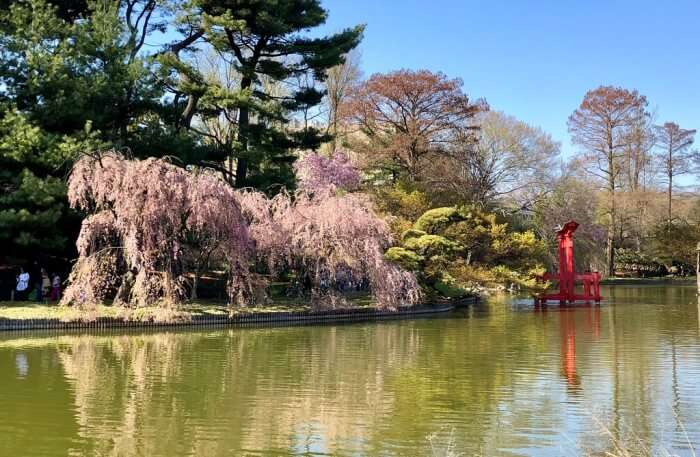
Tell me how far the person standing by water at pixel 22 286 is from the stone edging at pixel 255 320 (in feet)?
9.65

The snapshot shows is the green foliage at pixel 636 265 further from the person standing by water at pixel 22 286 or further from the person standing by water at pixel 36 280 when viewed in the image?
the person standing by water at pixel 22 286

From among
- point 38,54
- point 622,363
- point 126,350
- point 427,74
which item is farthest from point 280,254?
point 427,74

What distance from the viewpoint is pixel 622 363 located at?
9.76 m

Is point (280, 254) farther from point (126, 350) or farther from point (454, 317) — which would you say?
point (126, 350)

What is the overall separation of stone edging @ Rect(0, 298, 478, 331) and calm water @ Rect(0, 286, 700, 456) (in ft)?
2.27

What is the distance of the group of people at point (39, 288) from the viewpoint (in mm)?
16469

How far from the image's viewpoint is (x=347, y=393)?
25.3 feet

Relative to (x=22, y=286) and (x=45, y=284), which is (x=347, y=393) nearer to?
(x=22, y=286)

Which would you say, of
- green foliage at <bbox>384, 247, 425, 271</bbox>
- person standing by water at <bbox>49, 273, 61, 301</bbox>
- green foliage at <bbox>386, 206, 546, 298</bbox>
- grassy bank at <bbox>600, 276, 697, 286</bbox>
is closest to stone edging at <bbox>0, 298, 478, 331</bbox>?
green foliage at <bbox>384, 247, 425, 271</bbox>

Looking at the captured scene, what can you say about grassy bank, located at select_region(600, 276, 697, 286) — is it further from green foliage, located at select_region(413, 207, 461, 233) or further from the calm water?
the calm water

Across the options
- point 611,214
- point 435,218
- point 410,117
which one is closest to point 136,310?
point 435,218

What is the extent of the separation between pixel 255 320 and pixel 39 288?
5652mm

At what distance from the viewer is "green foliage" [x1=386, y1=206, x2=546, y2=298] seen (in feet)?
65.2

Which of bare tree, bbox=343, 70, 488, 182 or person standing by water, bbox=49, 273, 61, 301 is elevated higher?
bare tree, bbox=343, 70, 488, 182
